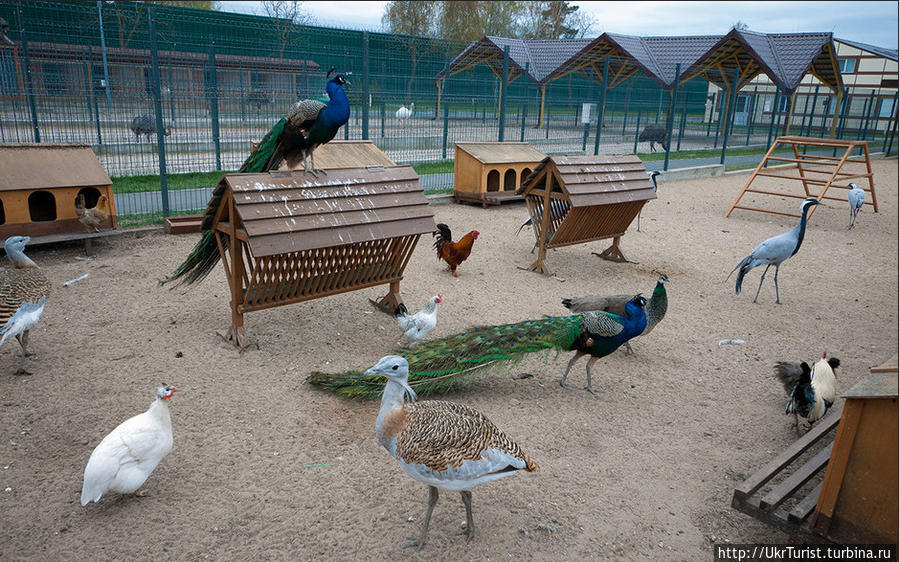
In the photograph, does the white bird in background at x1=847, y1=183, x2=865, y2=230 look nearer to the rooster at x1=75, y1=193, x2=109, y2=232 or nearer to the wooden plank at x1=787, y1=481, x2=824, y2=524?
the wooden plank at x1=787, y1=481, x2=824, y2=524

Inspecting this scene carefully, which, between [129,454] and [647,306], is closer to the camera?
[129,454]

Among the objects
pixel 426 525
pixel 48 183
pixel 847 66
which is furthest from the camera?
pixel 847 66

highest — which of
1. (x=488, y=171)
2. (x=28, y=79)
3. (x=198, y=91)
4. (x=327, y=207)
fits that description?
(x=28, y=79)

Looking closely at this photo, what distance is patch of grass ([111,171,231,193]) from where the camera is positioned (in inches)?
475

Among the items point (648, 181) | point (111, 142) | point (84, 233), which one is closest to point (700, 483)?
point (648, 181)

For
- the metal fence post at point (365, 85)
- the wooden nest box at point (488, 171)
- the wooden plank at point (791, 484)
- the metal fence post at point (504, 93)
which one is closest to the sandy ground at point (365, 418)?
the wooden plank at point (791, 484)

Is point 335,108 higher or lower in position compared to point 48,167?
higher

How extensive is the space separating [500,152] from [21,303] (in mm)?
10294

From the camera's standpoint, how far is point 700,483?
4055 mm

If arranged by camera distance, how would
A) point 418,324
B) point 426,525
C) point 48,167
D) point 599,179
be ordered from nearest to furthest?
point 426,525 → point 418,324 → point 48,167 → point 599,179

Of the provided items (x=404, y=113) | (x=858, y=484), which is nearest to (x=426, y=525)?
(x=858, y=484)

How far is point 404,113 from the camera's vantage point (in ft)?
46.7

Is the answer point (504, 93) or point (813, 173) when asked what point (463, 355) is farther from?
point (813, 173)

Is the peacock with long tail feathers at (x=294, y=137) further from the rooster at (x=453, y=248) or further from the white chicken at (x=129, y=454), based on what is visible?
the rooster at (x=453, y=248)
